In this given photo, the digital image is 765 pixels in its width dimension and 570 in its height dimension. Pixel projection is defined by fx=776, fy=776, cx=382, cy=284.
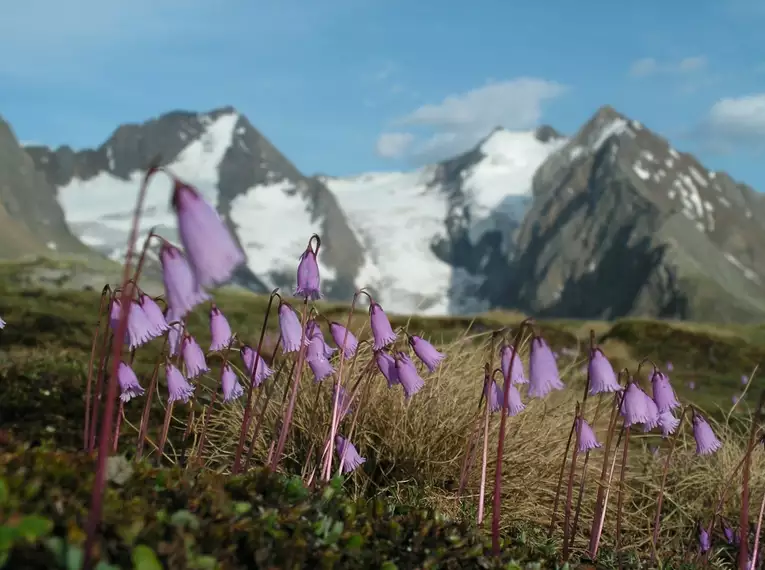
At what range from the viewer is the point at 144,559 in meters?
2.18

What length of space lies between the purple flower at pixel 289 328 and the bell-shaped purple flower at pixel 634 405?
1740 mm

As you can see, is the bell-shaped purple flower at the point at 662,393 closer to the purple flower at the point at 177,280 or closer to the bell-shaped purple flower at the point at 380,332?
the bell-shaped purple flower at the point at 380,332

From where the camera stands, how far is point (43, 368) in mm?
9289

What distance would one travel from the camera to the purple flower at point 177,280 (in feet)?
8.45

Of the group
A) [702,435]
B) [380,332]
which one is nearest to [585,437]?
[702,435]

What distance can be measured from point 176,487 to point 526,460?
365 centimetres

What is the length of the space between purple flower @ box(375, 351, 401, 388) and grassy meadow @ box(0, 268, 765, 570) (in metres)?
0.21

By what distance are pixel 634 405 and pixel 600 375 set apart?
0.30 m

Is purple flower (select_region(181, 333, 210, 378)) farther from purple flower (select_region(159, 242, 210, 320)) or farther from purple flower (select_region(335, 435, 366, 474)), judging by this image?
purple flower (select_region(159, 242, 210, 320))

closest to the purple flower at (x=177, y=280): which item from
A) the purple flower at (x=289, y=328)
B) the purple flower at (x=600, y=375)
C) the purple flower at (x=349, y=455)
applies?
the purple flower at (x=289, y=328)

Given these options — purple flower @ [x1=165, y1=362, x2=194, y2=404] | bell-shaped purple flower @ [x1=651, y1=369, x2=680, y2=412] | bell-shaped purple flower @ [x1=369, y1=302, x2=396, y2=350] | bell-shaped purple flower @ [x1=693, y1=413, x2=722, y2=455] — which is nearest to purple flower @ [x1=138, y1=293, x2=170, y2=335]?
purple flower @ [x1=165, y1=362, x2=194, y2=404]

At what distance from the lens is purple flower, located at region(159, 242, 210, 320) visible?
8.45 ft

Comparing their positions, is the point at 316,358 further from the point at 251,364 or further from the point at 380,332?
the point at 380,332

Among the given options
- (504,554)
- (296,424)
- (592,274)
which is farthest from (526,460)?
(592,274)
